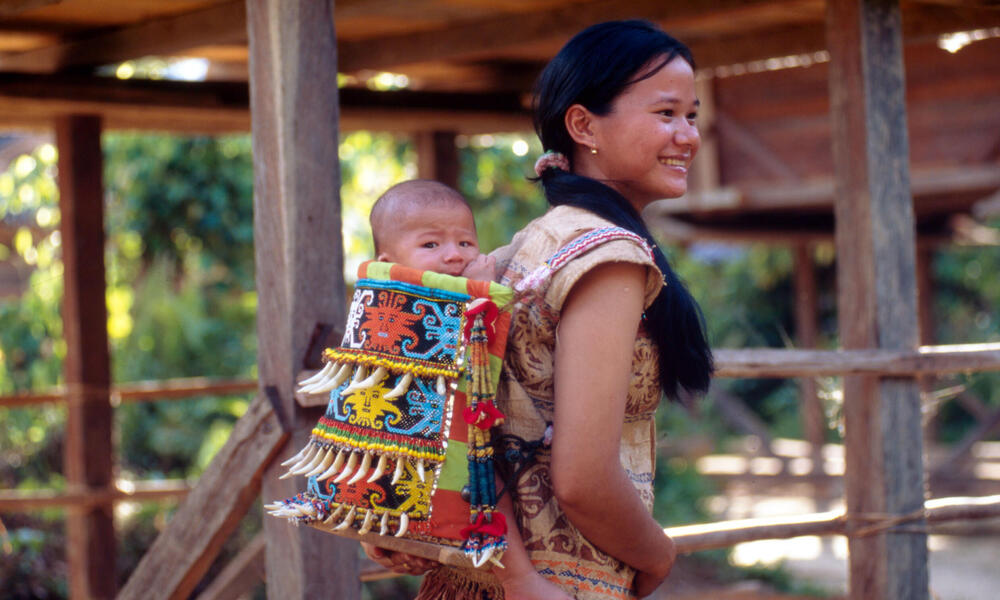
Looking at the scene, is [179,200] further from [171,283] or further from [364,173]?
[364,173]

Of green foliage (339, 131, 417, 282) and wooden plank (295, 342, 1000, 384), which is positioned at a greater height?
green foliage (339, 131, 417, 282)

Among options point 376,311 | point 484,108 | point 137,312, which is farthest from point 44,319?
point 376,311

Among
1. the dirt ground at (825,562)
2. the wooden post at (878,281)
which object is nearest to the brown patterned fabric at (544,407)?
the wooden post at (878,281)

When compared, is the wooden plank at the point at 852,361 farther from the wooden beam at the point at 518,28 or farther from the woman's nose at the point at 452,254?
the woman's nose at the point at 452,254

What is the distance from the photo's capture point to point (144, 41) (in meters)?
4.21

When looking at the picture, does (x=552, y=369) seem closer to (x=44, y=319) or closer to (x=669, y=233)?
(x=44, y=319)

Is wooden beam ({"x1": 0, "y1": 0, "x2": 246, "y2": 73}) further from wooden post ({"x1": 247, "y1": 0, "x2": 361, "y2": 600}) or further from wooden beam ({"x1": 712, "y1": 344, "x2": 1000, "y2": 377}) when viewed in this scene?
wooden beam ({"x1": 712, "y1": 344, "x2": 1000, "y2": 377})

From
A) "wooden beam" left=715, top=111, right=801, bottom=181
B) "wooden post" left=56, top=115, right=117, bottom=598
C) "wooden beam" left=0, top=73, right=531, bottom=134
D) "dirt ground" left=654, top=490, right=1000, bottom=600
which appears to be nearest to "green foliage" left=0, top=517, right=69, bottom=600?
"wooden post" left=56, top=115, right=117, bottom=598

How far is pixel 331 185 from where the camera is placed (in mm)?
2629

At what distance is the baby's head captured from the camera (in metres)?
1.80

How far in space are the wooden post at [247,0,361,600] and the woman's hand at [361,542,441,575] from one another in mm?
710

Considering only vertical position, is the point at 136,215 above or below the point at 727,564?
above

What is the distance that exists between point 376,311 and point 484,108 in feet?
13.1

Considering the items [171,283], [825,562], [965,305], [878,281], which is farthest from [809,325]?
[878,281]
